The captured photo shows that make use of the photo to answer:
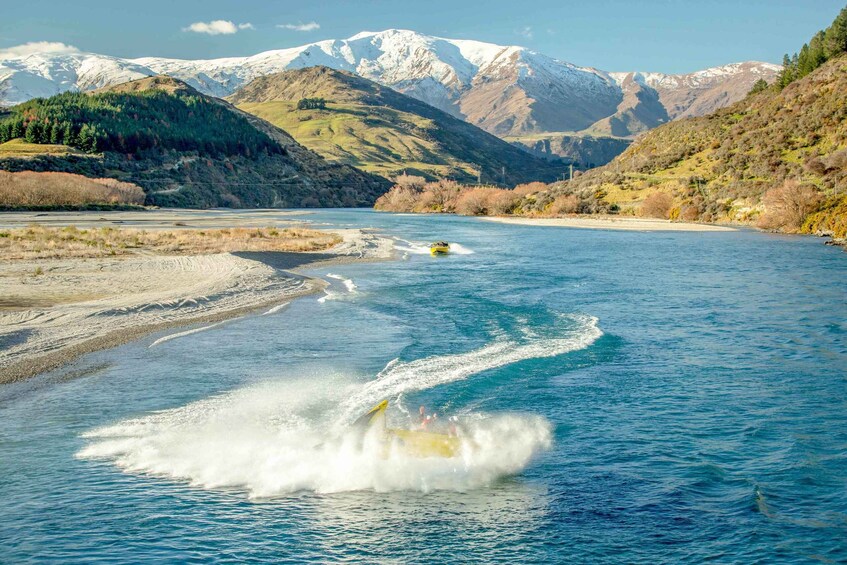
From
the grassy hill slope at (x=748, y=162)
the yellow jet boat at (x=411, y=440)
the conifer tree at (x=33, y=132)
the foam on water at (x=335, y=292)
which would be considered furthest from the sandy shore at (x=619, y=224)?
the conifer tree at (x=33, y=132)

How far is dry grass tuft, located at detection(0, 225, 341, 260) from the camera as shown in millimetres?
59625

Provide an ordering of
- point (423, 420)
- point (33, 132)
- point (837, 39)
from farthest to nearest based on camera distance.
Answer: point (33, 132) < point (837, 39) < point (423, 420)

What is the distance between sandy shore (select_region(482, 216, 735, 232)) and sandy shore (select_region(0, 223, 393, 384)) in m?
61.4

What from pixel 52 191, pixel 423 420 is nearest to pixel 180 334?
pixel 423 420

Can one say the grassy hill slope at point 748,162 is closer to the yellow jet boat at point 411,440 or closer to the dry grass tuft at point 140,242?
the dry grass tuft at point 140,242

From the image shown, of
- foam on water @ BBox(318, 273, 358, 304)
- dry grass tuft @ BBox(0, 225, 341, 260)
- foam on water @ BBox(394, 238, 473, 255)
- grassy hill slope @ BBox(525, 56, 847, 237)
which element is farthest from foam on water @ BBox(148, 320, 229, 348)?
grassy hill slope @ BBox(525, 56, 847, 237)

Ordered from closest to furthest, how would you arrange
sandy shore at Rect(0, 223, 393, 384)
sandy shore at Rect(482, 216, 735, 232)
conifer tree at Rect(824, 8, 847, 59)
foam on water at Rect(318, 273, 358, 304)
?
sandy shore at Rect(0, 223, 393, 384) → foam on water at Rect(318, 273, 358, 304) → sandy shore at Rect(482, 216, 735, 232) → conifer tree at Rect(824, 8, 847, 59)

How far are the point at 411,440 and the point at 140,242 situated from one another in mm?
59003

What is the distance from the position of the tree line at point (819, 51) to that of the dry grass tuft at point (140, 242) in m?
101

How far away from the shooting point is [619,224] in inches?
4633

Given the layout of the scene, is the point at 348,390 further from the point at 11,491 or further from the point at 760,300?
the point at 760,300

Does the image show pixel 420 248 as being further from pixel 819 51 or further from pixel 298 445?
pixel 819 51

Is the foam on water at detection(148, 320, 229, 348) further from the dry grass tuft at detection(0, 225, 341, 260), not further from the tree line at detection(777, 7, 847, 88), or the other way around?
the tree line at detection(777, 7, 847, 88)

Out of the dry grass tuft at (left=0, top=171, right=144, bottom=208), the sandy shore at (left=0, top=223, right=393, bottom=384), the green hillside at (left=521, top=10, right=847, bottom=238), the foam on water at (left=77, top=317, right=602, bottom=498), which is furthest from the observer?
the dry grass tuft at (left=0, top=171, right=144, bottom=208)
